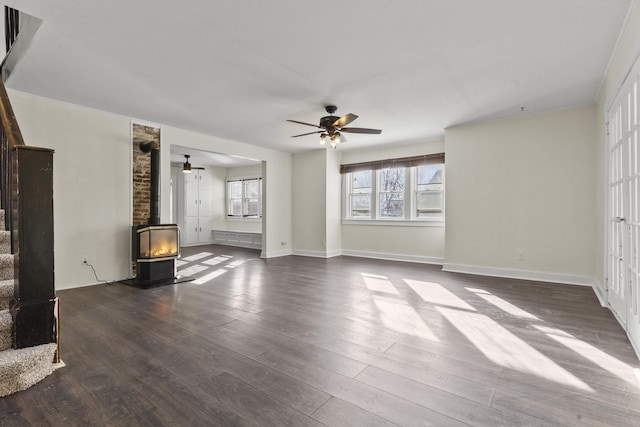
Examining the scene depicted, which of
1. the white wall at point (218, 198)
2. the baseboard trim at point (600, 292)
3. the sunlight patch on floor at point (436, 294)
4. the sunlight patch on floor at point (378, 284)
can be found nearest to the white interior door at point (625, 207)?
the baseboard trim at point (600, 292)

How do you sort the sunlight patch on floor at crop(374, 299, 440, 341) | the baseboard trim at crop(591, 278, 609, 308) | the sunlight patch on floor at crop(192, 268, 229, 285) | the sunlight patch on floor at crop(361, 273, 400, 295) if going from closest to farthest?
the sunlight patch on floor at crop(374, 299, 440, 341), the baseboard trim at crop(591, 278, 609, 308), the sunlight patch on floor at crop(361, 273, 400, 295), the sunlight patch on floor at crop(192, 268, 229, 285)

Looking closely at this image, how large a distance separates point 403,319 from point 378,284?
4.93 ft

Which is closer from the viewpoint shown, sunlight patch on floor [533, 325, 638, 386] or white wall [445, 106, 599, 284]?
sunlight patch on floor [533, 325, 638, 386]

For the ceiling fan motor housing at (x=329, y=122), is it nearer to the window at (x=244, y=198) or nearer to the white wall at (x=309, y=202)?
the white wall at (x=309, y=202)

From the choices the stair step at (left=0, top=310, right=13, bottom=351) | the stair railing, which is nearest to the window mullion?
the stair railing

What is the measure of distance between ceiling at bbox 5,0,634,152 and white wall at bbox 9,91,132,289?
0.29 metres

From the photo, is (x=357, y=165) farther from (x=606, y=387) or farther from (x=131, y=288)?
(x=606, y=387)

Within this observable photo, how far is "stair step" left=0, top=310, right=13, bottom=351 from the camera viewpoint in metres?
1.96

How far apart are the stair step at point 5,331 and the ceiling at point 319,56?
89.1 inches

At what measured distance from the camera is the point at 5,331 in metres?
1.97

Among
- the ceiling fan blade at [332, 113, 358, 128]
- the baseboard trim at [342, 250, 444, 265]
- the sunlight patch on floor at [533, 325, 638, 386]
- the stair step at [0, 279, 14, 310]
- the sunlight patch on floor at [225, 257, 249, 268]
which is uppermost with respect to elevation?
the ceiling fan blade at [332, 113, 358, 128]

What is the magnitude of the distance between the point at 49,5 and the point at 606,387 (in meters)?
4.64

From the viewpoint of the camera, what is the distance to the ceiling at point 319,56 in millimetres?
2379

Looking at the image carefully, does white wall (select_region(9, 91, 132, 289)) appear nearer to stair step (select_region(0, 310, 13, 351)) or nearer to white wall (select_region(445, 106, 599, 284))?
stair step (select_region(0, 310, 13, 351))
